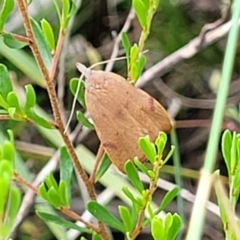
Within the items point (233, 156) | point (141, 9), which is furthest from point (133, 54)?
point (233, 156)

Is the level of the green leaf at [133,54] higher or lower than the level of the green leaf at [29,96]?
higher

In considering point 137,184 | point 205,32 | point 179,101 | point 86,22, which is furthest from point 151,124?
point 86,22

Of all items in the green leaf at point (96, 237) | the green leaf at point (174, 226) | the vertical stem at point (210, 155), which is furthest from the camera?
the green leaf at point (96, 237)

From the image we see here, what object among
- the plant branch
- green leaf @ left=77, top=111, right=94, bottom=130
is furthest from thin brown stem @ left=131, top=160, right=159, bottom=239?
green leaf @ left=77, top=111, right=94, bottom=130

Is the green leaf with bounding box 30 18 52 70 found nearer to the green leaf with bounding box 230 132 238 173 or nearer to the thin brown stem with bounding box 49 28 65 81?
the thin brown stem with bounding box 49 28 65 81

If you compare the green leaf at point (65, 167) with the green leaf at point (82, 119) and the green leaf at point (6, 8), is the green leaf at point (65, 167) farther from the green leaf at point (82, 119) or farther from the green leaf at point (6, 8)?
the green leaf at point (6, 8)

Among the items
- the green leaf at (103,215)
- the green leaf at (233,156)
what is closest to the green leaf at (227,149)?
the green leaf at (233,156)

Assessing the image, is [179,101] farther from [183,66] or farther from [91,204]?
[91,204]

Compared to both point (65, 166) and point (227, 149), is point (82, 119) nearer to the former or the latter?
point (65, 166)
